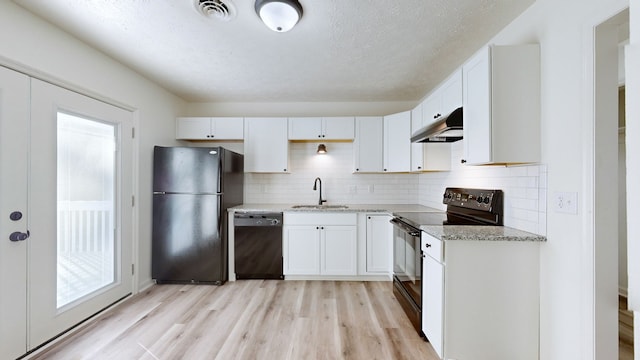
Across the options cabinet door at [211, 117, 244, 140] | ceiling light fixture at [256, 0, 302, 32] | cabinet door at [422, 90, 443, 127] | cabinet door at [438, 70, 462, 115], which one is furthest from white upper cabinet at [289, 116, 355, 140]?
ceiling light fixture at [256, 0, 302, 32]

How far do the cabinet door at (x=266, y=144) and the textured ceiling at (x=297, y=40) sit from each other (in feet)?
1.70

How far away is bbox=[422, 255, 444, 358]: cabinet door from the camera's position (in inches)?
72.5

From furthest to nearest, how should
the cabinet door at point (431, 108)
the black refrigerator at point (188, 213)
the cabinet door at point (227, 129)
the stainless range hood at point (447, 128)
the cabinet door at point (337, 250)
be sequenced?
the cabinet door at point (227, 129) → the cabinet door at point (337, 250) → the black refrigerator at point (188, 213) → the cabinet door at point (431, 108) → the stainless range hood at point (447, 128)

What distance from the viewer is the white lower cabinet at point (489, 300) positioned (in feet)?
5.83

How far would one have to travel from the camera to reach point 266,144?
3654mm

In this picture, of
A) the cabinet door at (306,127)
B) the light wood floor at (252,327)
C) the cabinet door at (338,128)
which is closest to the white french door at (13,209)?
the light wood floor at (252,327)

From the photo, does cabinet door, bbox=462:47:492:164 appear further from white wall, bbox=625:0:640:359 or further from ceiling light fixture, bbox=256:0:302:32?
white wall, bbox=625:0:640:359

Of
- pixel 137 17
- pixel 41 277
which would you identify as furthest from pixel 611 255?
pixel 41 277

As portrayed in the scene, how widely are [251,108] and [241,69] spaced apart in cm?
114

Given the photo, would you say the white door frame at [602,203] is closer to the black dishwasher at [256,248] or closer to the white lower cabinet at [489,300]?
the white lower cabinet at [489,300]

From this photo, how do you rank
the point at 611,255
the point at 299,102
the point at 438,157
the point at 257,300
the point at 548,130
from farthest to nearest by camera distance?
the point at 299,102
the point at 438,157
the point at 257,300
the point at 548,130
the point at 611,255

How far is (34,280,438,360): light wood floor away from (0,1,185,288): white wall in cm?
76

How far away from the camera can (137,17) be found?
1.95 metres

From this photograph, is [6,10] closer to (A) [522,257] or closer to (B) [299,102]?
(B) [299,102]
